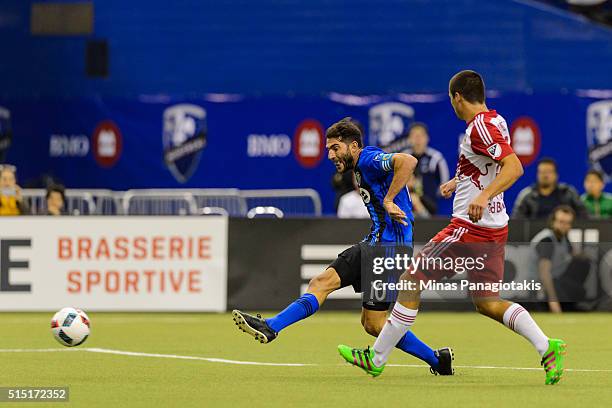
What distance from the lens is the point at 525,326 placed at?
9.70 metres

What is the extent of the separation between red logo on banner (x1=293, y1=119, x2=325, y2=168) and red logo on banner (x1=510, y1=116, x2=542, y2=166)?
3.14 meters

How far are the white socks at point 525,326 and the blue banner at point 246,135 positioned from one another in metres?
14.2

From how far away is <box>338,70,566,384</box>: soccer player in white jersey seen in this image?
9.62 metres

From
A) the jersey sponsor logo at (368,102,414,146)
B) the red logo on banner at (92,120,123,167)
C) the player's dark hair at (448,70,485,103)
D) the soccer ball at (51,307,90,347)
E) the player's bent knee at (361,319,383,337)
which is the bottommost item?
the soccer ball at (51,307,90,347)

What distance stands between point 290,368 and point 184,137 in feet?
46.8

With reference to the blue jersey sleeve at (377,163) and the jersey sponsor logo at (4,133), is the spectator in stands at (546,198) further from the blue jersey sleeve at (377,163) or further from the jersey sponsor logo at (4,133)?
the jersey sponsor logo at (4,133)

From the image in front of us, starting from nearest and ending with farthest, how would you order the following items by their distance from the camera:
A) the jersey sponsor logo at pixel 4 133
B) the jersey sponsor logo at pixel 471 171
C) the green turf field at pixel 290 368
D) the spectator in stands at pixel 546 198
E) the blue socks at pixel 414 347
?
the green turf field at pixel 290 368 → the jersey sponsor logo at pixel 471 171 → the blue socks at pixel 414 347 → the spectator in stands at pixel 546 198 → the jersey sponsor logo at pixel 4 133

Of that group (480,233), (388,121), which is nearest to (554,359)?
(480,233)

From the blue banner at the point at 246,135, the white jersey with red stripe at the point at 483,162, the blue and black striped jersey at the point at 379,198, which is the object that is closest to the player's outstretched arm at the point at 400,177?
the blue and black striped jersey at the point at 379,198

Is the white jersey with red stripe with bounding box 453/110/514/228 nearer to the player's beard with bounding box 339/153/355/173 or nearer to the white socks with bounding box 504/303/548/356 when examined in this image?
the white socks with bounding box 504/303/548/356

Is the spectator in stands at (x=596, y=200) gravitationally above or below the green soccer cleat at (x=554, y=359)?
→ above

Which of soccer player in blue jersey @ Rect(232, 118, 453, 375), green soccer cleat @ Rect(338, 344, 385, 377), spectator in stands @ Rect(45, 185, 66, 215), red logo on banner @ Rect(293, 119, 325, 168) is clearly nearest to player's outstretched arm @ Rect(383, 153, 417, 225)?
soccer player in blue jersey @ Rect(232, 118, 453, 375)

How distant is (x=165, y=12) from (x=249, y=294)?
894cm

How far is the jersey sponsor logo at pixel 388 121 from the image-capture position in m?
24.1
